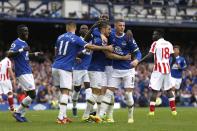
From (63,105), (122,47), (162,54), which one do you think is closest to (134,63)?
(122,47)

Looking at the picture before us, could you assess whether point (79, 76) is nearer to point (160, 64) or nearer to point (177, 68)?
point (160, 64)

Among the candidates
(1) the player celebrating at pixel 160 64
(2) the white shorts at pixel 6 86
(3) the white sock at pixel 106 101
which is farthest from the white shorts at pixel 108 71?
(2) the white shorts at pixel 6 86

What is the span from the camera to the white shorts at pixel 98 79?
18.3 metres

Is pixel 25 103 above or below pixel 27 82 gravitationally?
below

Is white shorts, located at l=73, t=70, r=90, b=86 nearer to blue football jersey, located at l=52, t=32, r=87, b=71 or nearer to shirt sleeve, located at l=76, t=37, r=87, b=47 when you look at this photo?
blue football jersey, located at l=52, t=32, r=87, b=71

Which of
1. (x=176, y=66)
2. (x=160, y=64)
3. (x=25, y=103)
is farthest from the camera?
(x=176, y=66)

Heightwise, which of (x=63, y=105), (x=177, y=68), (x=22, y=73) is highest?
(x=22, y=73)

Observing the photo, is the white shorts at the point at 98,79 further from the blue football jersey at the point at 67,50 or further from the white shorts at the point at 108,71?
the blue football jersey at the point at 67,50

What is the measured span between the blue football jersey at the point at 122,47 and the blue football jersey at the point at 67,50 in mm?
1011

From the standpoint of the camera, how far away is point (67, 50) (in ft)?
58.5

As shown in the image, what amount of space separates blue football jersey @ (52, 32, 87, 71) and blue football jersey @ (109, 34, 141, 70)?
1.01 metres

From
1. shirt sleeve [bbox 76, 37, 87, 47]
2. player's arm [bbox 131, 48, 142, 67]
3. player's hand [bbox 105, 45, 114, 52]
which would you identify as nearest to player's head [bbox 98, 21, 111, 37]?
player's hand [bbox 105, 45, 114, 52]

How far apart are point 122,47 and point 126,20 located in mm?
23517

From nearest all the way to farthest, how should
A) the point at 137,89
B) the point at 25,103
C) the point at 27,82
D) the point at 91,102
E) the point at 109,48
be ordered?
the point at 109,48
the point at 91,102
the point at 25,103
the point at 27,82
the point at 137,89
